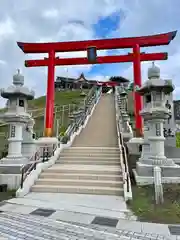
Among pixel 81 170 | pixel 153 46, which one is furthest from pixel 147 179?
pixel 153 46

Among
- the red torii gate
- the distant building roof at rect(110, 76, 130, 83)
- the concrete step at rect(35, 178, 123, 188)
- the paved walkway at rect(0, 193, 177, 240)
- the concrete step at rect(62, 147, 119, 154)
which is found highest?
the distant building roof at rect(110, 76, 130, 83)

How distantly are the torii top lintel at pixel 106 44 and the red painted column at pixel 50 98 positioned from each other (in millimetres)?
630

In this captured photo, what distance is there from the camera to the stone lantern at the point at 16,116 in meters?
9.15

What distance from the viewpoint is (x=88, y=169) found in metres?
8.70

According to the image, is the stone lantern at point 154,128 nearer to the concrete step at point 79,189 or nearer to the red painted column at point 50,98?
the concrete step at point 79,189

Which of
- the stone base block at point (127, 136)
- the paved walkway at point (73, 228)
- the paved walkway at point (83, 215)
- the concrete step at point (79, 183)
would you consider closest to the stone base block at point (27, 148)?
the concrete step at point (79, 183)

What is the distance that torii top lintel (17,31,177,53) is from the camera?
15406 millimetres

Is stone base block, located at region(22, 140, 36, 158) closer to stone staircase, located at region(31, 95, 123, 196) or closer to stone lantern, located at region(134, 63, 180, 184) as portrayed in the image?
stone staircase, located at region(31, 95, 123, 196)

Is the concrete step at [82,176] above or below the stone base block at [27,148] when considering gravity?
below

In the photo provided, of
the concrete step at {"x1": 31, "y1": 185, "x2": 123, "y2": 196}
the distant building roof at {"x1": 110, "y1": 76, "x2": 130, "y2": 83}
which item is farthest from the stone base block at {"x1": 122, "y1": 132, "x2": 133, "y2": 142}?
the distant building roof at {"x1": 110, "y1": 76, "x2": 130, "y2": 83}

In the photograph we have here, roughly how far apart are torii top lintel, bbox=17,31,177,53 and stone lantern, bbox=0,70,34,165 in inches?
263

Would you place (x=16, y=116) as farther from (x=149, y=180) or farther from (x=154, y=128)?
(x=149, y=180)

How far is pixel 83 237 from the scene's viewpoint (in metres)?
3.99

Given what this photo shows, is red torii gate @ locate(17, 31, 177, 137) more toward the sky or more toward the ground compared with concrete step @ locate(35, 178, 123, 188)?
more toward the sky
